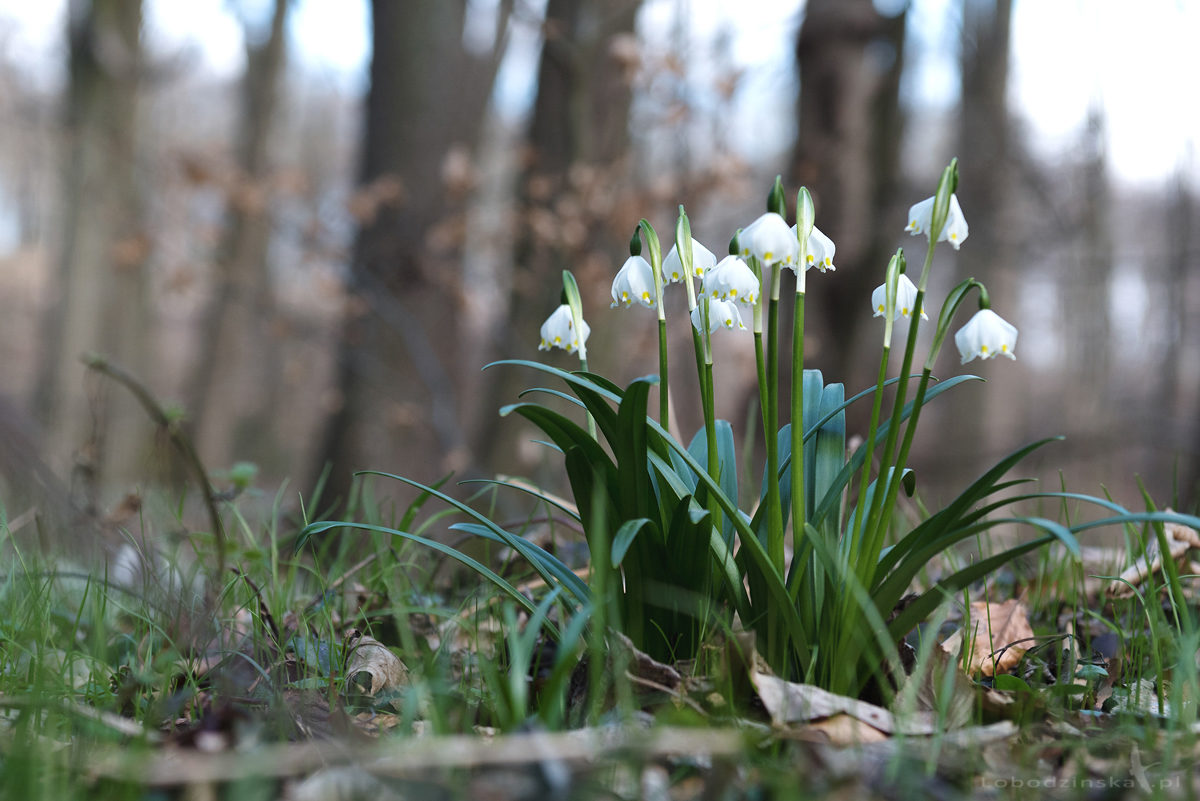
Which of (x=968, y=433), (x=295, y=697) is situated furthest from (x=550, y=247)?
(x=968, y=433)

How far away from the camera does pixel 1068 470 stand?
36.6 feet

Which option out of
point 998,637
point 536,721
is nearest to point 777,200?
point 536,721

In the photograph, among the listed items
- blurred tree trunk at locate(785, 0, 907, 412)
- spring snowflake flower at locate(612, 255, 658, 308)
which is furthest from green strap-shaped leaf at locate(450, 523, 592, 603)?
blurred tree trunk at locate(785, 0, 907, 412)

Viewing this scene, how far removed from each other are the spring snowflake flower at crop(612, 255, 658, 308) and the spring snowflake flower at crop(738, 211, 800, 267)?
24 centimetres

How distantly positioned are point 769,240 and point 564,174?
14.7 ft

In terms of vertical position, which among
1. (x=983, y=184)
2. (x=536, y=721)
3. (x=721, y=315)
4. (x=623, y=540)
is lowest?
(x=536, y=721)

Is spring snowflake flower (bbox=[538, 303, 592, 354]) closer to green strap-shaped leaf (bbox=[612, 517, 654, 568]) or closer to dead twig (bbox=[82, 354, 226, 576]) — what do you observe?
green strap-shaped leaf (bbox=[612, 517, 654, 568])

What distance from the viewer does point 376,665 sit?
1666 millimetres

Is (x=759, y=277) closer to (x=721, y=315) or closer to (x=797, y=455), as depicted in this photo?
(x=721, y=315)

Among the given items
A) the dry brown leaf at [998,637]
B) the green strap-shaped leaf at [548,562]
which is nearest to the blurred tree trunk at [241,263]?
the green strap-shaped leaf at [548,562]

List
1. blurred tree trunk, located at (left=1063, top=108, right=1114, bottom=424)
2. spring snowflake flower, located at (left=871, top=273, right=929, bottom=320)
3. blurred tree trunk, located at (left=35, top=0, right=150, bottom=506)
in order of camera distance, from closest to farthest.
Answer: spring snowflake flower, located at (left=871, top=273, right=929, bottom=320)
blurred tree trunk, located at (left=35, top=0, right=150, bottom=506)
blurred tree trunk, located at (left=1063, top=108, right=1114, bottom=424)

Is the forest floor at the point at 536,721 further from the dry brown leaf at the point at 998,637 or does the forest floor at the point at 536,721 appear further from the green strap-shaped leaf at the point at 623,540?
the green strap-shaped leaf at the point at 623,540

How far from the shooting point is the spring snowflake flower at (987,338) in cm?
142

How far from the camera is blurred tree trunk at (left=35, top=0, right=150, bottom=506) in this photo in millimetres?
8750
